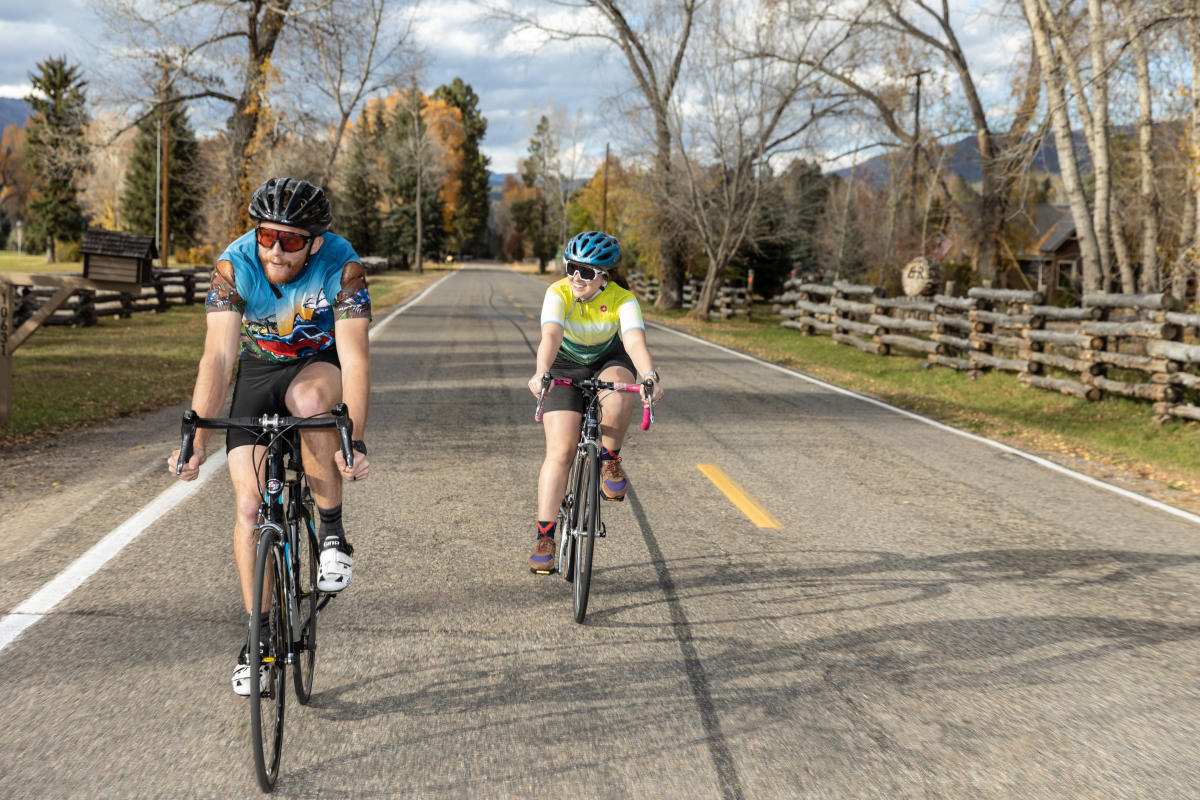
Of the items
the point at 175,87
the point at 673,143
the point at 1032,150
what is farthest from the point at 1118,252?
the point at 175,87

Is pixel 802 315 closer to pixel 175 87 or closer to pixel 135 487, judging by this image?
pixel 175 87

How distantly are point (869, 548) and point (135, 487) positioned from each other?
17.0 ft

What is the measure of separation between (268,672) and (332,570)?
498 mm

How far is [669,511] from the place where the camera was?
6891 millimetres

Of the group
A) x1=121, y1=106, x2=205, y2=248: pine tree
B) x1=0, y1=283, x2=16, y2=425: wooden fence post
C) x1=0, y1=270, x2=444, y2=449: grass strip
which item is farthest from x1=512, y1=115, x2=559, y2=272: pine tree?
x1=0, y1=283, x2=16, y2=425: wooden fence post

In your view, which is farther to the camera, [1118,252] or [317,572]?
[1118,252]

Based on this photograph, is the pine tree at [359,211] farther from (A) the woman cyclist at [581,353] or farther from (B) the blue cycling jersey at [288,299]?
(B) the blue cycling jersey at [288,299]

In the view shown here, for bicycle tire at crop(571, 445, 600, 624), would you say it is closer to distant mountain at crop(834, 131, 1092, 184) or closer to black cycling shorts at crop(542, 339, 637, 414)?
black cycling shorts at crop(542, 339, 637, 414)

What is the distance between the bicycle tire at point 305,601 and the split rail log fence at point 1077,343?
11.2 meters

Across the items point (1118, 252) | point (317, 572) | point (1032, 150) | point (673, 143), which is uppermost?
point (673, 143)

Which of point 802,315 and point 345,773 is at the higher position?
point 802,315

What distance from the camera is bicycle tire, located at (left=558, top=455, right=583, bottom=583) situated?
16.4ft

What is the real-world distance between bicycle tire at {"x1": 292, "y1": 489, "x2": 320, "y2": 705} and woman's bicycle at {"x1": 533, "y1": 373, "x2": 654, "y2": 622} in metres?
1.25

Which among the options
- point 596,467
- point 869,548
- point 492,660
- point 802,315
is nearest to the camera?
point 492,660
